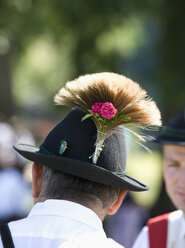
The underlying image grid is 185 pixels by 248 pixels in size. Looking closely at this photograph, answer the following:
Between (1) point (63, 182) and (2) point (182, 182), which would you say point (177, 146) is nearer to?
(2) point (182, 182)

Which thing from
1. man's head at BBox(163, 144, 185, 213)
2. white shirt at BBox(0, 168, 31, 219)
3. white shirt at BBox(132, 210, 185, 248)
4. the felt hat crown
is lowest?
white shirt at BBox(0, 168, 31, 219)

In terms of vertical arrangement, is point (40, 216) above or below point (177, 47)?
below

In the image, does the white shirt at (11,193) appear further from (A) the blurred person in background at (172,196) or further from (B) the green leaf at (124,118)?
(B) the green leaf at (124,118)

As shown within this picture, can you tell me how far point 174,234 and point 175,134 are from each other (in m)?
0.68

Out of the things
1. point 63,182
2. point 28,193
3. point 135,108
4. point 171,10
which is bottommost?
point 28,193

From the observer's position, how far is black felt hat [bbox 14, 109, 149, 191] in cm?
242

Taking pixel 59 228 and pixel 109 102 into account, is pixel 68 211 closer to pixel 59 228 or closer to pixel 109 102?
pixel 59 228

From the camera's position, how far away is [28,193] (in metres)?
7.23

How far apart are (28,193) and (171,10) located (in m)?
3.24

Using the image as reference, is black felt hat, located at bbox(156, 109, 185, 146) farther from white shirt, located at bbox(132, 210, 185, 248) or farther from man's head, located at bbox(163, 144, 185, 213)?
white shirt, located at bbox(132, 210, 185, 248)

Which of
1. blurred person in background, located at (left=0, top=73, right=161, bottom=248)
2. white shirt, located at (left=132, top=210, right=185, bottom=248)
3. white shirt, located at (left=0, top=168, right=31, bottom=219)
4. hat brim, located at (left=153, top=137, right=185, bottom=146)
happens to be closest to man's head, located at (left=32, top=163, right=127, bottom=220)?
blurred person in background, located at (left=0, top=73, right=161, bottom=248)

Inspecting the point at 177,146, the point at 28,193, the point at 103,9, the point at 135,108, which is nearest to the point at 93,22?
the point at 103,9

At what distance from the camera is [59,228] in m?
2.36

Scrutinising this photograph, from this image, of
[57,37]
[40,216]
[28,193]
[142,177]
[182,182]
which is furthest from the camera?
[142,177]
